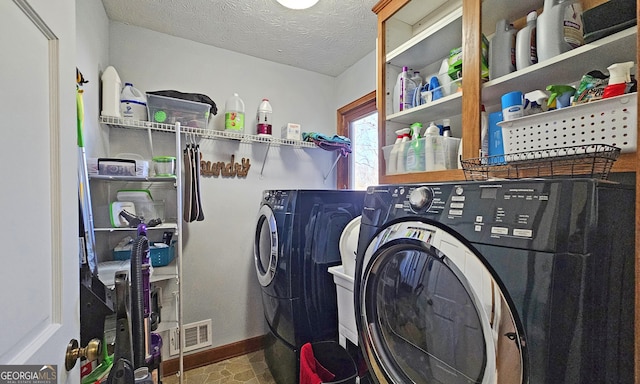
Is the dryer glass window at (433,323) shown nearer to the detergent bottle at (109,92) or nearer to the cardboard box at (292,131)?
the cardboard box at (292,131)

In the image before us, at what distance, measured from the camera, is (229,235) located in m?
2.32

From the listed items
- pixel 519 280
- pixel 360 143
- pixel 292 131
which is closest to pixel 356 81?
pixel 360 143

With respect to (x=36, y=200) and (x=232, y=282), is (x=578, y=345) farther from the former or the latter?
(x=232, y=282)

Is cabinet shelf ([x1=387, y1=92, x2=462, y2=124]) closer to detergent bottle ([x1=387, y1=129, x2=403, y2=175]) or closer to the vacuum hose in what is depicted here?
detergent bottle ([x1=387, y1=129, x2=403, y2=175])

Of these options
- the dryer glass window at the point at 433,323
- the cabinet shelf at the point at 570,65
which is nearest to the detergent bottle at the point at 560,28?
the cabinet shelf at the point at 570,65

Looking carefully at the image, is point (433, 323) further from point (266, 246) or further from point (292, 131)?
point (292, 131)

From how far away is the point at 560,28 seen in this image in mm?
961

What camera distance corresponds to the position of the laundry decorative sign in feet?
A: 7.27

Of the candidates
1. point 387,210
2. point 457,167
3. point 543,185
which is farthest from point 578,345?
point 457,167

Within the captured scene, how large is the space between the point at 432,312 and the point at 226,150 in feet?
6.38

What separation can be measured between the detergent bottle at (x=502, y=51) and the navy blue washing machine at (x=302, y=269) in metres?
1.02

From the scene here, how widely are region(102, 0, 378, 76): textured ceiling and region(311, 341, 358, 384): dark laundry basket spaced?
2021mm

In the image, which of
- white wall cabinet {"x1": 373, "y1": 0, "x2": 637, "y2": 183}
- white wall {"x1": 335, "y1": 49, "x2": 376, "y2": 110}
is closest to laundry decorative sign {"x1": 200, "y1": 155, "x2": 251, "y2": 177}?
white wall {"x1": 335, "y1": 49, "x2": 376, "y2": 110}

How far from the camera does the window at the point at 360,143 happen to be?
249 centimetres
